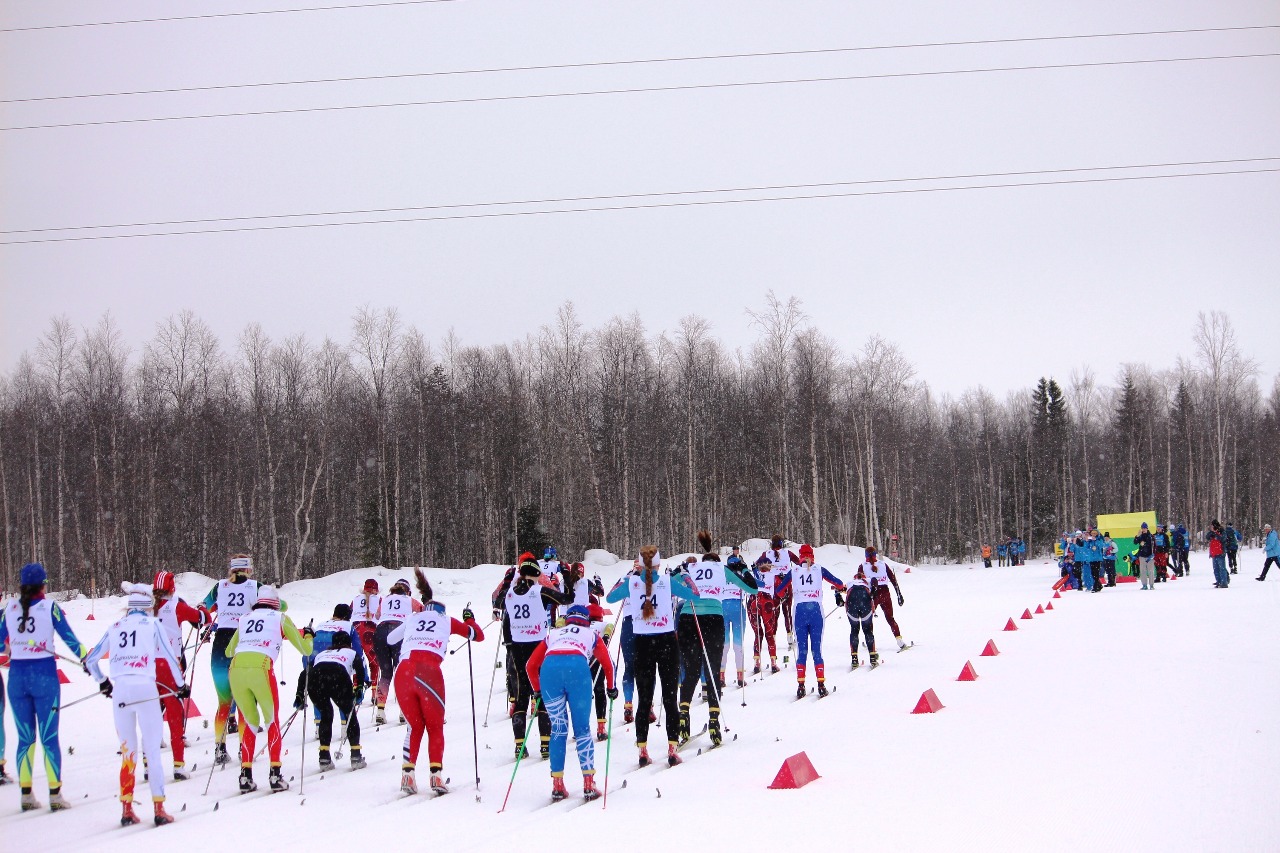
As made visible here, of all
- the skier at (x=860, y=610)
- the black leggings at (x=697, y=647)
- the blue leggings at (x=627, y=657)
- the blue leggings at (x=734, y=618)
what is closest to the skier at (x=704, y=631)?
the black leggings at (x=697, y=647)

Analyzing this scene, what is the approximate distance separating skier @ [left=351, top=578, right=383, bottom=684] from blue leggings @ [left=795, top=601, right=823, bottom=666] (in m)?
6.06

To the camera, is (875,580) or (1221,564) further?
(1221,564)

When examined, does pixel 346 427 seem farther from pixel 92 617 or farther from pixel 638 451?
pixel 92 617

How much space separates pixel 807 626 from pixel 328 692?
6.67m

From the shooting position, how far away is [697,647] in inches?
428

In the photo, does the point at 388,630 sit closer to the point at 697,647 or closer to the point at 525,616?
the point at 525,616

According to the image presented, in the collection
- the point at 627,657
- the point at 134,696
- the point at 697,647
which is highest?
the point at 134,696

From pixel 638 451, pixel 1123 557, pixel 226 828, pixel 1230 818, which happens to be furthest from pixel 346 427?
pixel 1230 818

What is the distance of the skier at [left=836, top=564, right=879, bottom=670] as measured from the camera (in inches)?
597

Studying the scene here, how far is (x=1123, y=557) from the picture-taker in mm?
34625

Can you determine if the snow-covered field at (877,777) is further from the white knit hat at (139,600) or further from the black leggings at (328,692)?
the white knit hat at (139,600)

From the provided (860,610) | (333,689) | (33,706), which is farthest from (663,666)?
(33,706)

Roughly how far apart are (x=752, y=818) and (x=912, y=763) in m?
2.25

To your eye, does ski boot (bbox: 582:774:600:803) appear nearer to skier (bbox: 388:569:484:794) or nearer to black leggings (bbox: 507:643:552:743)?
black leggings (bbox: 507:643:552:743)
